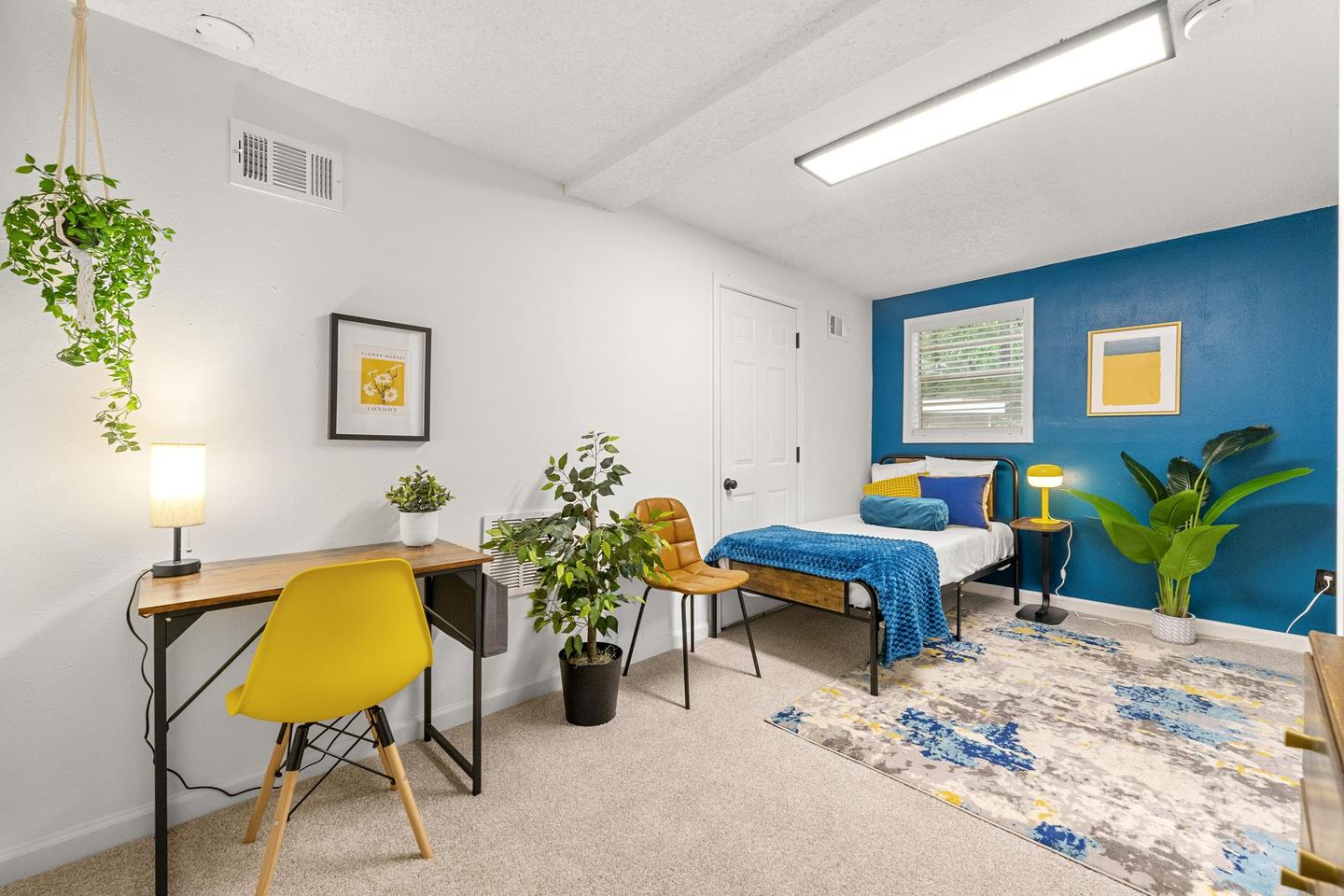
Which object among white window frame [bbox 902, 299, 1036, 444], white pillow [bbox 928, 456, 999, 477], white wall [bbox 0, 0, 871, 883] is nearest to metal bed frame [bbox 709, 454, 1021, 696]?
white pillow [bbox 928, 456, 999, 477]

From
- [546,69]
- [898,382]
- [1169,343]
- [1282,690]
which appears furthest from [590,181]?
[1282,690]

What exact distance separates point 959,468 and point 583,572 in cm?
345

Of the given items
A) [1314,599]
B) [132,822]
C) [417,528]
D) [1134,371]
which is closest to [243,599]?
[417,528]

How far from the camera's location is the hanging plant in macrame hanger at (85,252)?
148 centimetres

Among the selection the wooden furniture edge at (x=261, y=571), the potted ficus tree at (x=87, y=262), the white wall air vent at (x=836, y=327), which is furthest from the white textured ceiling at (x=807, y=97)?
the wooden furniture edge at (x=261, y=571)

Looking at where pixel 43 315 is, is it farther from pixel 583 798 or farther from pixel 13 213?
pixel 583 798

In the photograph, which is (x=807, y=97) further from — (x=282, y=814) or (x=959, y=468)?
(x=959, y=468)

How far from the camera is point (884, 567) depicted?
2830 mm

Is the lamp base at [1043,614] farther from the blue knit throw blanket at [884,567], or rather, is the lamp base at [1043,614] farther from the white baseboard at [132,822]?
the white baseboard at [132,822]

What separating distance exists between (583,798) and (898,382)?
14.1 ft

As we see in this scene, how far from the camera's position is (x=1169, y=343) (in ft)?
12.4

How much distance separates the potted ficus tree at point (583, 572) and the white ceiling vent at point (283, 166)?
1397 millimetres

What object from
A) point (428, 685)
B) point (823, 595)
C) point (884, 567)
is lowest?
point (428, 685)

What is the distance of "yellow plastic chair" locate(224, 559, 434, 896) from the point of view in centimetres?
146
